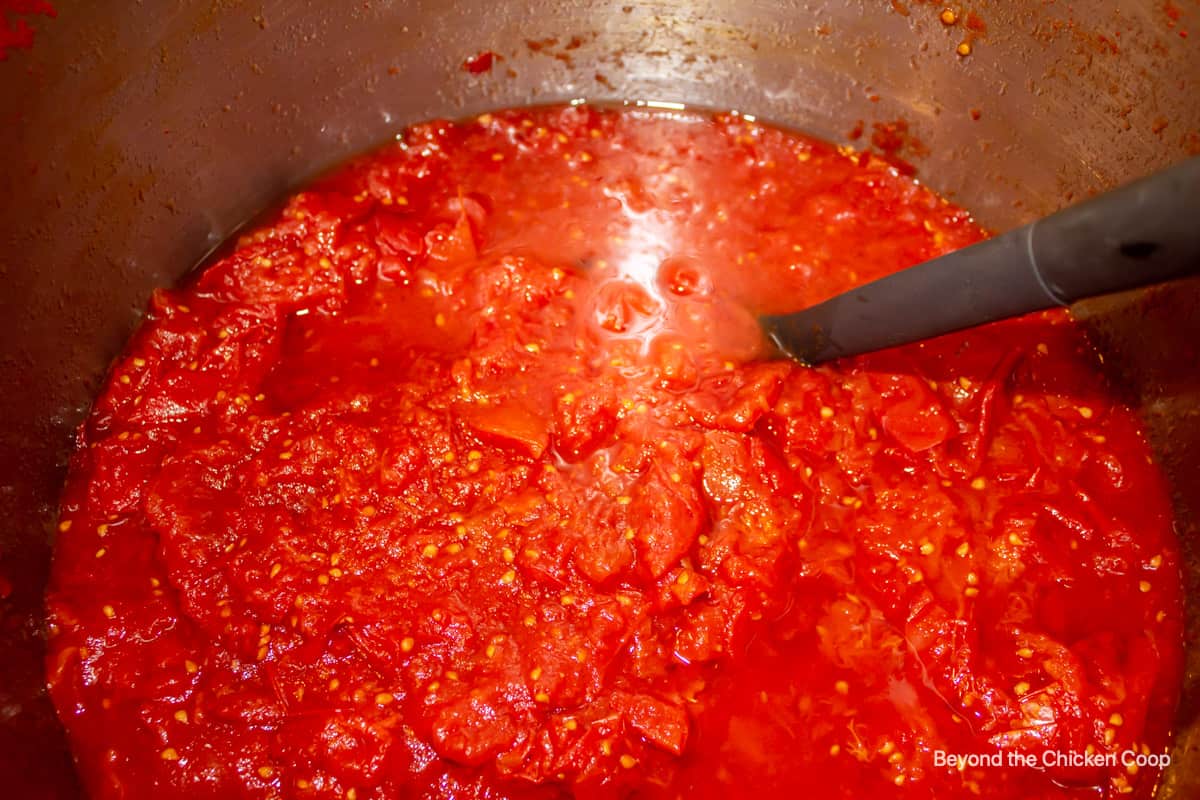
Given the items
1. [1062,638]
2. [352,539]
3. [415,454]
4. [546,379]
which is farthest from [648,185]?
[1062,638]

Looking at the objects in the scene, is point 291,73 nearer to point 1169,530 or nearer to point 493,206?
point 493,206

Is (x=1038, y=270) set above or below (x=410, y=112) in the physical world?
below

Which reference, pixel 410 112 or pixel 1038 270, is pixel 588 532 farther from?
pixel 410 112

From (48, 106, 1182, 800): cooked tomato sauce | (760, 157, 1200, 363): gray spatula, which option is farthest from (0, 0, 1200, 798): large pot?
(760, 157, 1200, 363): gray spatula

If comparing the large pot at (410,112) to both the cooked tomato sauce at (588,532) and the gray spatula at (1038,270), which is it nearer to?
the cooked tomato sauce at (588,532)

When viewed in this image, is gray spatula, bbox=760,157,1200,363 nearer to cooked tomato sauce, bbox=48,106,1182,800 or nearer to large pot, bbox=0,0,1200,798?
cooked tomato sauce, bbox=48,106,1182,800

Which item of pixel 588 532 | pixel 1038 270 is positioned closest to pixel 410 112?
pixel 588 532

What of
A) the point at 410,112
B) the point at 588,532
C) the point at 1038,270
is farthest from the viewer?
the point at 410,112
